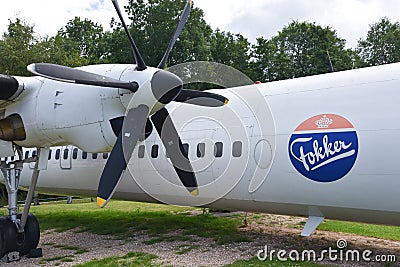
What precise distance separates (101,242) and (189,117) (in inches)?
134

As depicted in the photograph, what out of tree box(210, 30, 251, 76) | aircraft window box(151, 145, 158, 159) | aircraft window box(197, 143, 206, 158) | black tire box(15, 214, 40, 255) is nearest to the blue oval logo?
aircraft window box(197, 143, 206, 158)

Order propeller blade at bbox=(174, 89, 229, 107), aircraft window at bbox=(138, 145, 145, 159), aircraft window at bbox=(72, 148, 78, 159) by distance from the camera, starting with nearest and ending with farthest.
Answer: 1. propeller blade at bbox=(174, 89, 229, 107)
2. aircraft window at bbox=(138, 145, 145, 159)
3. aircraft window at bbox=(72, 148, 78, 159)

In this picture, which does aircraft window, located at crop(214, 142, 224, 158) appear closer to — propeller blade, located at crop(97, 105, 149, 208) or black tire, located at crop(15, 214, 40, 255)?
propeller blade, located at crop(97, 105, 149, 208)

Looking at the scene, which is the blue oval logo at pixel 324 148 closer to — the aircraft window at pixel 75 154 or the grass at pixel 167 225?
the grass at pixel 167 225

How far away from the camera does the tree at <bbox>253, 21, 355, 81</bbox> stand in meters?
40.9

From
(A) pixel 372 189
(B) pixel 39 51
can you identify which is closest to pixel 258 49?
(B) pixel 39 51

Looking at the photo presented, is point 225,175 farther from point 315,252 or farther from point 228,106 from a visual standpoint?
point 315,252

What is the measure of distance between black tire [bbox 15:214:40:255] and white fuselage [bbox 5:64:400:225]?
230cm

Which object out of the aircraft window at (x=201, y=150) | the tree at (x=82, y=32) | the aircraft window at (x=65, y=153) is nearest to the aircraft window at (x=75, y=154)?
the aircraft window at (x=65, y=153)

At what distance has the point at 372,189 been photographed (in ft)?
21.8

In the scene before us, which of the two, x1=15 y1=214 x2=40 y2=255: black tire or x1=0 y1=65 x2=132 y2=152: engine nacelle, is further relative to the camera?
x1=15 y1=214 x2=40 y2=255: black tire

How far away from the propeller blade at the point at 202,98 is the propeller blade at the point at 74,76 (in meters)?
1.05

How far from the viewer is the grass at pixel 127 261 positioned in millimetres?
7783

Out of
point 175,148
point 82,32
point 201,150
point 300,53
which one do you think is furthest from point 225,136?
point 82,32
